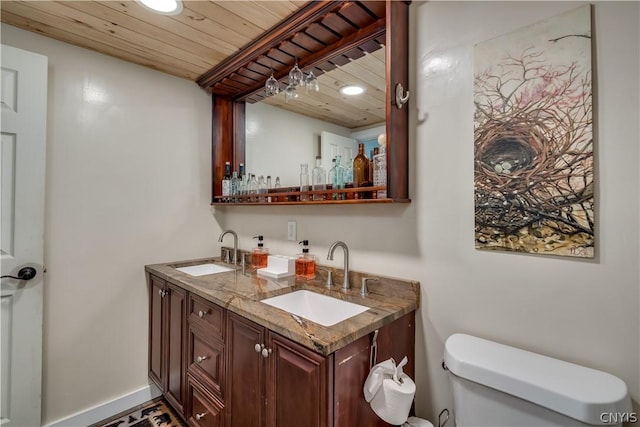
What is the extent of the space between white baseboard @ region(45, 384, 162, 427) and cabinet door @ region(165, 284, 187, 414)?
344mm

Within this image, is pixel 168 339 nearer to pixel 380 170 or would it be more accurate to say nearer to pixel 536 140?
pixel 380 170

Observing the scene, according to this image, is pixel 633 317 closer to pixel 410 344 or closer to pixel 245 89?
pixel 410 344

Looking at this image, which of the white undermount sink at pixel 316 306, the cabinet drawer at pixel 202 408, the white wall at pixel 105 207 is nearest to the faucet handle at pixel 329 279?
the white undermount sink at pixel 316 306

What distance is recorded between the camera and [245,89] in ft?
6.98

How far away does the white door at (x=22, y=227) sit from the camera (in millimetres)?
1452

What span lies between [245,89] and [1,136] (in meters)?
1.33

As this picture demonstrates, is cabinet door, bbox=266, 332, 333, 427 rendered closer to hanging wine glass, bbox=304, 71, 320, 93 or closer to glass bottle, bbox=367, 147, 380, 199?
glass bottle, bbox=367, 147, 380, 199

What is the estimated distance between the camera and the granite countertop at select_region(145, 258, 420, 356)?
0.96 m

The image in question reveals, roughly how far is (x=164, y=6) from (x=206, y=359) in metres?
1.67

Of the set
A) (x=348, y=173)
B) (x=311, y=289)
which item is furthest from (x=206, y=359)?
(x=348, y=173)

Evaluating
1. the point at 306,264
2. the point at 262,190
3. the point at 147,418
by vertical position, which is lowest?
the point at 147,418

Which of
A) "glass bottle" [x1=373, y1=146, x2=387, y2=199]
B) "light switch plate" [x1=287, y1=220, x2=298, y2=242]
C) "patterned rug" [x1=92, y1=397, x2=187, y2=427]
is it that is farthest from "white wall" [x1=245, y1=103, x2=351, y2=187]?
"patterned rug" [x1=92, y1=397, x2=187, y2=427]

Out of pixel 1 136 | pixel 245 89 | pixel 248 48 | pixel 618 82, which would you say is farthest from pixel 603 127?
pixel 1 136

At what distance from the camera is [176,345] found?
167cm
